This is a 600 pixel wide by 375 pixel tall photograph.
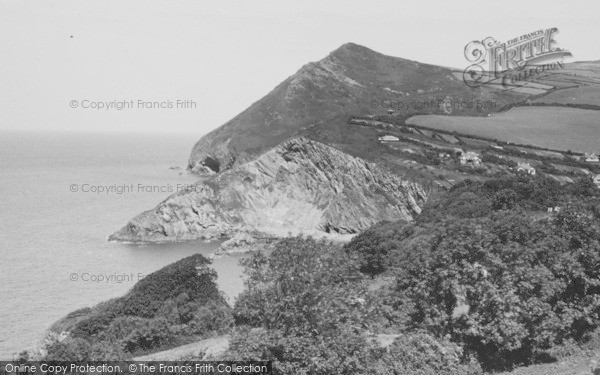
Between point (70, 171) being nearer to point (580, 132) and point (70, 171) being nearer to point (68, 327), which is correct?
point (580, 132)

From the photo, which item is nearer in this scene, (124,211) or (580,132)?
(124,211)

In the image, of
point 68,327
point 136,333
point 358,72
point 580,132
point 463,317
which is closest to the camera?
point 463,317

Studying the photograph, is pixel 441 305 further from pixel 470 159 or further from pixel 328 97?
pixel 328 97

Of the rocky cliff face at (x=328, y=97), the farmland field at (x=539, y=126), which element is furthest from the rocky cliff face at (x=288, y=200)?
the rocky cliff face at (x=328, y=97)

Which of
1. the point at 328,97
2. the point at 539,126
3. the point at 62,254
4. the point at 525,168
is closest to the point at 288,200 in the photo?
the point at 525,168

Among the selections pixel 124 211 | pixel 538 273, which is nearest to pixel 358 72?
pixel 124 211

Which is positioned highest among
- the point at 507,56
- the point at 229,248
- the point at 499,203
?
the point at 507,56

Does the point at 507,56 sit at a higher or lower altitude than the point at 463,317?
higher
